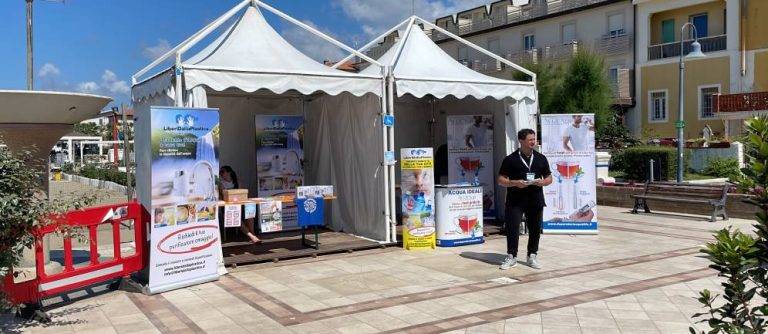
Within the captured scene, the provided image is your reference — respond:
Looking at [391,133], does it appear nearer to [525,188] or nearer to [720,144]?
[525,188]

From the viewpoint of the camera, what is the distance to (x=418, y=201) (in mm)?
9312

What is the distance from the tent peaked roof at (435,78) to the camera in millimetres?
9477

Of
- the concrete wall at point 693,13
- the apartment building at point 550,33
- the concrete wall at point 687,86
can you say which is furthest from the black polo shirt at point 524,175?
the concrete wall at point 693,13

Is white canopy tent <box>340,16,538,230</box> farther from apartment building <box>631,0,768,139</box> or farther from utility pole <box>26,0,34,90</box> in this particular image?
apartment building <box>631,0,768,139</box>

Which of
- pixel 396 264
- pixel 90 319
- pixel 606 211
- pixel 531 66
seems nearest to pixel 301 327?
pixel 90 319

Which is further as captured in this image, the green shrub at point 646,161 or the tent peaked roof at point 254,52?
the green shrub at point 646,161

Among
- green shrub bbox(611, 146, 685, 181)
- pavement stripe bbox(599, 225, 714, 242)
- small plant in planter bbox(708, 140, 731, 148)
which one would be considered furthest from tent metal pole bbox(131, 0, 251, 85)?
small plant in planter bbox(708, 140, 731, 148)

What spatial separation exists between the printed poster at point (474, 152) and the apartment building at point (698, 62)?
16862 mm

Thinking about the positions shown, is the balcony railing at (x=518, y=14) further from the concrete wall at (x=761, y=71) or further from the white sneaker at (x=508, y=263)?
the white sneaker at (x=508, y=263)

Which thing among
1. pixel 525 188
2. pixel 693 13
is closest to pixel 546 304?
pixel 525 188

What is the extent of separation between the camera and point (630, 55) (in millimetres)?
31891

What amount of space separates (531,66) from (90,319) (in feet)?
86.0

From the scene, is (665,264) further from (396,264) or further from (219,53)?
(219,53)

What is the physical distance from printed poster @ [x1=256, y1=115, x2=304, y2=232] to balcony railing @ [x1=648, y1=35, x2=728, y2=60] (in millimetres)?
23676
